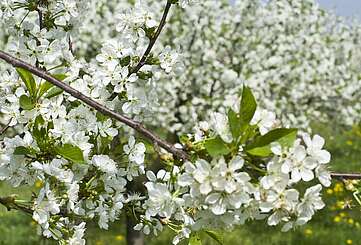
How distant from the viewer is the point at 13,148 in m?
1.88

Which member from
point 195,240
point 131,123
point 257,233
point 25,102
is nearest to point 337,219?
point 257,233

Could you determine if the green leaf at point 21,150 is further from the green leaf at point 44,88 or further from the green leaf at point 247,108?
the green leaf at point 247,108

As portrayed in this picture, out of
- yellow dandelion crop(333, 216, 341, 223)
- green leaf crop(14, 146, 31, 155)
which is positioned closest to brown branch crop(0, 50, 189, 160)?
green leaf crop(14, 146, 31, 155)

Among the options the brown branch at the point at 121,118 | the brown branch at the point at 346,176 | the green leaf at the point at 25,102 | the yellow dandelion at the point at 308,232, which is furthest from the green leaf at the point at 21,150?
the yellow dandelion at the point at 308,232

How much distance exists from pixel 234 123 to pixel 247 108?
0.04 meters

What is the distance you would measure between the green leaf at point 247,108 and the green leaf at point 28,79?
2.07 ft

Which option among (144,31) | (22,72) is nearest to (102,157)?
(22,72)

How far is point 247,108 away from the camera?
1363 millimetres

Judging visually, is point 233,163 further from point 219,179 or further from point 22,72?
point 22,72

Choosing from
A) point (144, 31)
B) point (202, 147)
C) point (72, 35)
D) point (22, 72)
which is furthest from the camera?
point (72, 35)

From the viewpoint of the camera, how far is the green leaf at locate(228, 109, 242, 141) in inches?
53.9

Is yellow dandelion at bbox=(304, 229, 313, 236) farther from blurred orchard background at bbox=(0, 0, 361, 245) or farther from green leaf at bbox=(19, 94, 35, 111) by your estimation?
green leaf at bbox=(19, 94, 35, 111)

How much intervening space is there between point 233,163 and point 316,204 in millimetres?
267

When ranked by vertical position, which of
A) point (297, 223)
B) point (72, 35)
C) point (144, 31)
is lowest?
point (297, 223)
